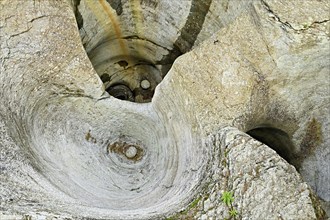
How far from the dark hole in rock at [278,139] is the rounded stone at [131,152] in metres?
1.77

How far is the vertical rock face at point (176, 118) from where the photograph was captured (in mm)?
3703

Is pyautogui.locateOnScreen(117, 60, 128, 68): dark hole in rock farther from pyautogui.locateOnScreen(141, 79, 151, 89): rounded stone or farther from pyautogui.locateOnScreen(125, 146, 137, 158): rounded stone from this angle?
pyautogui.locateOnScreen(125, 146, 137, 158): rounded stone

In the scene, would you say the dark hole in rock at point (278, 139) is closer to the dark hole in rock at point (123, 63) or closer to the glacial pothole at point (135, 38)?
the glacial pothole at point (135, 38)

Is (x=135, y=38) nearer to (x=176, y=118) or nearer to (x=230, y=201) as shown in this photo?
(x=176, y=118)

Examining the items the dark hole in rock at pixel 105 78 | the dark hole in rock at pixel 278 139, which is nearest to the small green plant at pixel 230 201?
the dark hole in rock at pixel 278 139

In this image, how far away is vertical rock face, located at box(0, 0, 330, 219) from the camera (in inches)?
146

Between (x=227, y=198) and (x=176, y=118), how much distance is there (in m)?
1.60

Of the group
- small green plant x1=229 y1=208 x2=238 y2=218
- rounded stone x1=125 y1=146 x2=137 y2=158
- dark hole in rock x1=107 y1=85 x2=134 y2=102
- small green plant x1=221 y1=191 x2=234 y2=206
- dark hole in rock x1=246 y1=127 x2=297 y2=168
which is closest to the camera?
small green plant x1=229 y1=208 x2=238 y2=218

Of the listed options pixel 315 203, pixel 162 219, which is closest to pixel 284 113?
pixel 315 203

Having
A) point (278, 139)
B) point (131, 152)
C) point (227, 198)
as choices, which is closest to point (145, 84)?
point (131, 152)

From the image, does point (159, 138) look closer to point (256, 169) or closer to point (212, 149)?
point (212, 149)

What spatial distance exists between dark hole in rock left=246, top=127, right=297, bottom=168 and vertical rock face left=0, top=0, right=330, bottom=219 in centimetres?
2

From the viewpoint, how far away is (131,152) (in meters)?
6.16

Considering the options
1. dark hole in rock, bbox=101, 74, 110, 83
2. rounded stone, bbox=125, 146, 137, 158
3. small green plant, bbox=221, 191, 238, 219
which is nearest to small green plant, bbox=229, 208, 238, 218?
small green plant, bbox=221, 191, 238, 219
